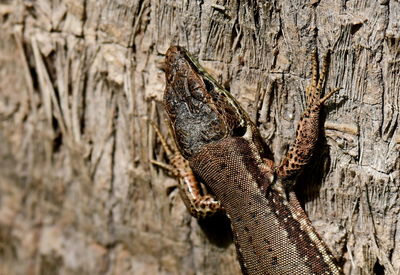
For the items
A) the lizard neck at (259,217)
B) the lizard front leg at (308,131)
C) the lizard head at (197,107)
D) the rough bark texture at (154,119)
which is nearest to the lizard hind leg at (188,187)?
the rough bark texture at (154,119)

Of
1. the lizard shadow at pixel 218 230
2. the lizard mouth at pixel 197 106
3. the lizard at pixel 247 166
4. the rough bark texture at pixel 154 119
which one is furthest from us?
the lizard shadow at pixel 218 230

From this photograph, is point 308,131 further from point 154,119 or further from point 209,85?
point 154,119

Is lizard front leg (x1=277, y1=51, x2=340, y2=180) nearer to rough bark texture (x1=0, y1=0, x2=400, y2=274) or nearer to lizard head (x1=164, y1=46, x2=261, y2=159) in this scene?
rough bark texture (x1=0, y1=0, x2=400, y2=274)

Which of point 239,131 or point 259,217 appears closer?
point 259,217

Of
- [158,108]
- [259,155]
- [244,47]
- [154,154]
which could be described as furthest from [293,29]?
[154,154]

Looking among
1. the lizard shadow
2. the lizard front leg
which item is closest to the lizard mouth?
the lizard front leg

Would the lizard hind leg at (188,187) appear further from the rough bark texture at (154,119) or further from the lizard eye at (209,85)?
the lizard eye at (209,85)

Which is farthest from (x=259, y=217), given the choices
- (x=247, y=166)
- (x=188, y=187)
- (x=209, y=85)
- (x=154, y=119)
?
(x=154, y=119)
